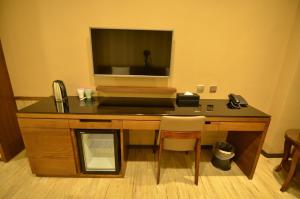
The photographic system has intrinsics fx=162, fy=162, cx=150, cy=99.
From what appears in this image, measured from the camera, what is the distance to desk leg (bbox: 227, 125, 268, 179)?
5.80 ft

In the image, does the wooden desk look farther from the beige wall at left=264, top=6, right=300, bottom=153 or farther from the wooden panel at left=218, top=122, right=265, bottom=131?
the beige wall at left=264, top=6, right=300, bottom=153

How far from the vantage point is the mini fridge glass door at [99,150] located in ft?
5.52

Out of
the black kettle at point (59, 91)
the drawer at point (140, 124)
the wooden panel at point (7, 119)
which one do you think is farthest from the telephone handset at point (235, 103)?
the wooden panel at point (7, 119)

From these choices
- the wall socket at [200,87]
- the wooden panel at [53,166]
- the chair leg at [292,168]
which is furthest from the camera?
the wall socket at [200,87]

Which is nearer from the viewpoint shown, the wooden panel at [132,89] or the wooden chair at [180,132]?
the wooden chair at [180,132]

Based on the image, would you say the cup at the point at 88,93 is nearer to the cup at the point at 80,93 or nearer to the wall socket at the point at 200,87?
the cup at the point at 80,93

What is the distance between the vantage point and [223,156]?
1997 millimetres

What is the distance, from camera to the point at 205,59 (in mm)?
2031

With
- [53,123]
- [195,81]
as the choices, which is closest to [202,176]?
[195,81]

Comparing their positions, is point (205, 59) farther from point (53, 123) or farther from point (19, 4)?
point (19, 4)

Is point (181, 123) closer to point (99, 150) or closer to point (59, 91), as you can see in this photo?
point (99, 150)

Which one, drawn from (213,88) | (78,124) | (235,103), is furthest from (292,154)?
(78,124)

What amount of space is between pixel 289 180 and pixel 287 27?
1.75 meters

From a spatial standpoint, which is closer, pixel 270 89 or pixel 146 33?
pixel 146 33
